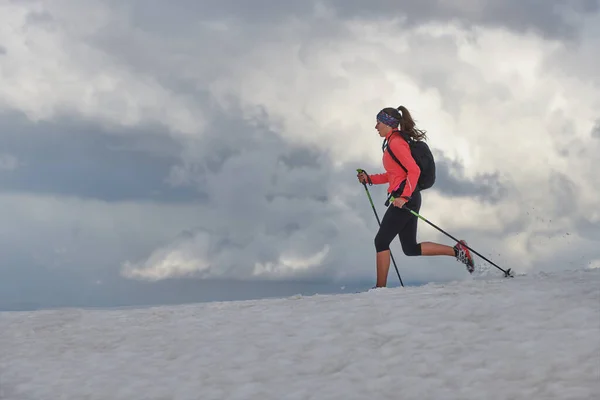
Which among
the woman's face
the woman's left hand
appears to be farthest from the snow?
the woman's face

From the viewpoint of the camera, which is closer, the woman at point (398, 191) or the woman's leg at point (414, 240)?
the woman at point (398, 191)

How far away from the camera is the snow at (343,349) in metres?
6.19

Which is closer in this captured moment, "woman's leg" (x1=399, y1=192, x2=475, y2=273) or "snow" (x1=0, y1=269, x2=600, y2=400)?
"snow" (x1=0, y1=269, x2=600, y2=400)

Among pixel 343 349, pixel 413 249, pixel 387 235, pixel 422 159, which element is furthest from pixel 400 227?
pixel 343 349

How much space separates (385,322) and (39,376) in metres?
3.69

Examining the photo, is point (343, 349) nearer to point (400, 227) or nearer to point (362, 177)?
point (400, 227)

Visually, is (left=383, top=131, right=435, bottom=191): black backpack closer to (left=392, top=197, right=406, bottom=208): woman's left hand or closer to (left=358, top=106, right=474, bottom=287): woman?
(left=358, top=106, right=474, bottom=287): woman

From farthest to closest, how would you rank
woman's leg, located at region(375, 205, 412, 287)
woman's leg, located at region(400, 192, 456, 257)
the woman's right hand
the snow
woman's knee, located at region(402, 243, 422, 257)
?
the woman's right hand, woman's knee, located at region(402, 243, 422, 257), woman's leg, located at region(400, 192, 456, 257), woman's leg, located at region(375, 205, 412, 287), the snow

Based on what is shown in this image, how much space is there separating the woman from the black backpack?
0.07 metres

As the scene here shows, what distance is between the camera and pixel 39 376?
7520 mm

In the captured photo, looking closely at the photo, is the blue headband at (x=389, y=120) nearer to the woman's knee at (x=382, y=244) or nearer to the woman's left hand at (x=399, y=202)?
the woman's left hand at (x=399, y=202)

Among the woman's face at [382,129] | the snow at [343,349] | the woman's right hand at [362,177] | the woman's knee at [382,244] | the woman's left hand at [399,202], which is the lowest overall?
the snow at [343,349]

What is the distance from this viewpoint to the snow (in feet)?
20.3

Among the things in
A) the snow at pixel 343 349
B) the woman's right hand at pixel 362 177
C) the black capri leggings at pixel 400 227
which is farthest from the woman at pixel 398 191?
the snow at pixel 343 349
